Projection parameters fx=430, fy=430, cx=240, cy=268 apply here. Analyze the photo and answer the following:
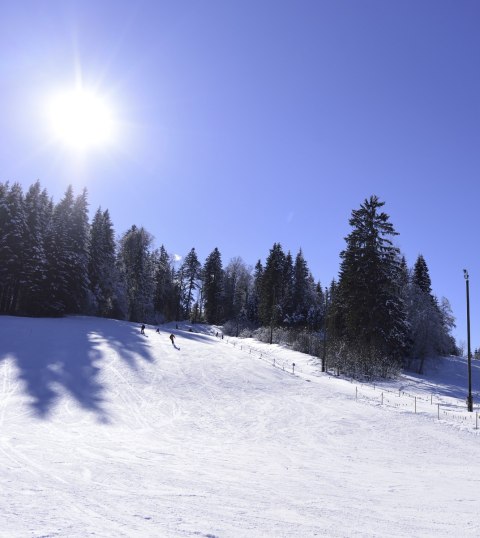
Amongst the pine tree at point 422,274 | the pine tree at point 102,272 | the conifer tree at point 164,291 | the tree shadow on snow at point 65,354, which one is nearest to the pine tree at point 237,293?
the conifer tree at point 164,291

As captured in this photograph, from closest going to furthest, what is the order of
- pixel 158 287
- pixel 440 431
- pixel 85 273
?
pixel 440 431
pixel 85 273
pixel 158 287

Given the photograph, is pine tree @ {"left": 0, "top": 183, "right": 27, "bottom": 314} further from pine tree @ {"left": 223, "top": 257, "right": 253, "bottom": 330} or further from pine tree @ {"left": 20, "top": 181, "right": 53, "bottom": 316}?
pine tree @ {"left": 223, "top": 257, "right": 253, "bottom": 330}

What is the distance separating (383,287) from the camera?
44.2 metres

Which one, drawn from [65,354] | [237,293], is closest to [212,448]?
[65,354]

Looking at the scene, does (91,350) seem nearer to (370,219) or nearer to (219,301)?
(370,219)

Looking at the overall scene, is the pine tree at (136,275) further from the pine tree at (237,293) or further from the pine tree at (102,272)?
the pine tree at (237,293)

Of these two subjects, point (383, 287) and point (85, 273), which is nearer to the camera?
point (383, 287)

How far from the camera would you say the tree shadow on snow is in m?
23.1

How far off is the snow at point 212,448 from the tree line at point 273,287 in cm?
788

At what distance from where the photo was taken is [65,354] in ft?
104

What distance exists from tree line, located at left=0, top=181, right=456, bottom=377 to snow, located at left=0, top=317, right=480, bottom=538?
7882mm

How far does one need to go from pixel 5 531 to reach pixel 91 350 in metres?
29.6

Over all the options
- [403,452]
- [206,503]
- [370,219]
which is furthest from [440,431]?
[370,219]

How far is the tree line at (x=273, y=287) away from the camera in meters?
43.9
